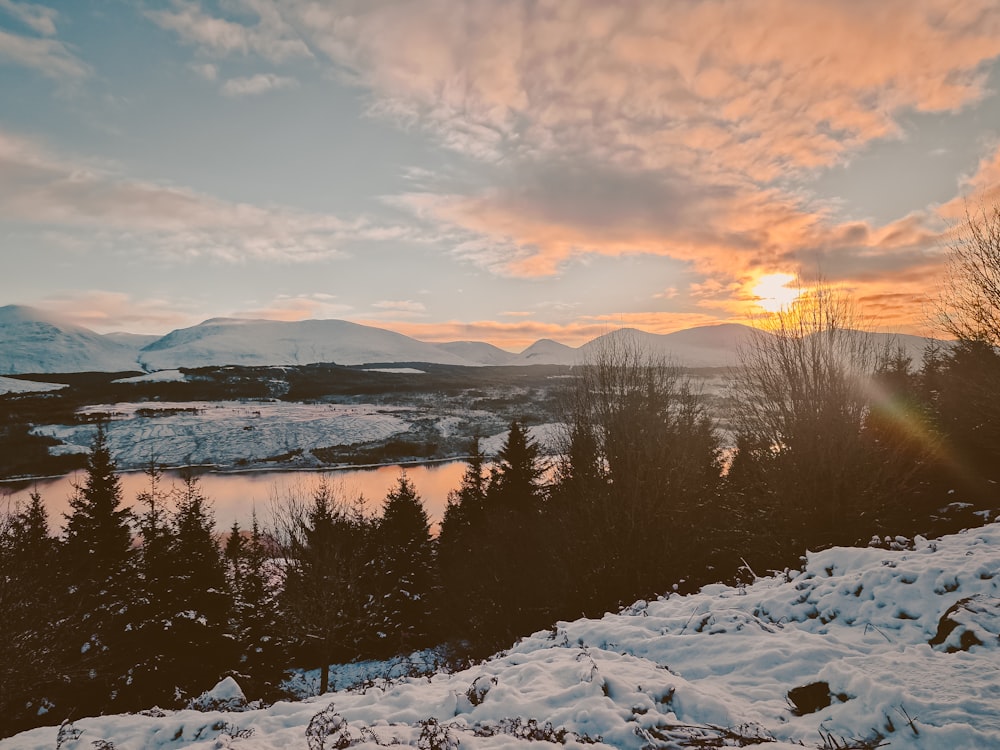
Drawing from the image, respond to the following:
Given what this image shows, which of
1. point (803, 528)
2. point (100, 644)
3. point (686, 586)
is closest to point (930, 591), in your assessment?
point (686, 586)

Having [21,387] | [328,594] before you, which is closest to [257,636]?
[328,594]

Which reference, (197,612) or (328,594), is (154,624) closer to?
(197,612)

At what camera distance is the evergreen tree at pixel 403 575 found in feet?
77.0

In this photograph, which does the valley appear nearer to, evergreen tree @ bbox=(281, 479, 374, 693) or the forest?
the forest

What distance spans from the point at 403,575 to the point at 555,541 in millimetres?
8534

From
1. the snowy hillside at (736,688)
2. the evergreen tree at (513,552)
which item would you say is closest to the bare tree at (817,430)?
the snowy hillside at (736,688)

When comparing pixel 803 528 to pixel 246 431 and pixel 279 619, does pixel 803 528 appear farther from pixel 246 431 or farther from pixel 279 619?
pixel 246 431

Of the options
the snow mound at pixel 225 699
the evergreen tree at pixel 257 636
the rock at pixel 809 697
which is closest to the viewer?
the rock at pixel 809 697

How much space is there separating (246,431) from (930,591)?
86888 mm

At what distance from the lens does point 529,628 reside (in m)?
18.2

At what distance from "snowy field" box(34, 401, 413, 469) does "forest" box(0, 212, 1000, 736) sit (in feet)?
183

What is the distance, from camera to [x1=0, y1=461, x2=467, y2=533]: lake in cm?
4569

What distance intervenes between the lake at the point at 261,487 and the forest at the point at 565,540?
17672 millimetres

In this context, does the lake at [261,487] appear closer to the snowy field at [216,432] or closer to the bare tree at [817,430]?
the snowy field at [216,432]
